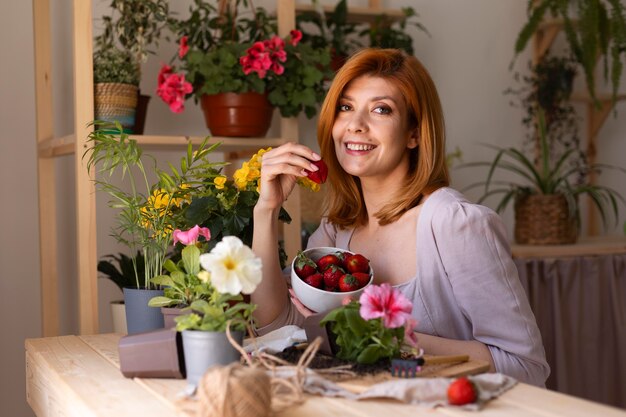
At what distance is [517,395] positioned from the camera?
1.09 metres

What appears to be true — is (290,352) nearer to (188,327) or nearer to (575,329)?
(188,327)

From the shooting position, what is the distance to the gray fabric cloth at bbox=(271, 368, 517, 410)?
105cm

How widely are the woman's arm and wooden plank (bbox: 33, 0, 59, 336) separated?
3.59 ft

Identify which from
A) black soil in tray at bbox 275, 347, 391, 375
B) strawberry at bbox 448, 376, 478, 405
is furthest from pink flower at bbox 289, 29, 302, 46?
strawberry at bbox 448, 376, 478, 405

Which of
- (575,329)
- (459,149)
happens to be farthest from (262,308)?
(459,149)

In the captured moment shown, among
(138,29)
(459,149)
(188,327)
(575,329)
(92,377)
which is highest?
(138,29)

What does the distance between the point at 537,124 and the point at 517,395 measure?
259 cm

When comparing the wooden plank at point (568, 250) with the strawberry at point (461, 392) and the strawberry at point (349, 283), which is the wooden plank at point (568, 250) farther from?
the strawberry at point (461, 392)

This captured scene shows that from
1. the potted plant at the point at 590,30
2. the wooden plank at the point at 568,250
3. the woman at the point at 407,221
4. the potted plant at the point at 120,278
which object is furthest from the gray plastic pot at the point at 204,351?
the potted plant at the point at 590,30

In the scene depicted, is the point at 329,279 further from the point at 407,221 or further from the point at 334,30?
the point at 334,30

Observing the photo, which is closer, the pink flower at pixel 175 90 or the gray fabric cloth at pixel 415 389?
the gray fabric cloth at pixel 415 389

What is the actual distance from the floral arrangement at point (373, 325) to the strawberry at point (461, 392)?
0.14m

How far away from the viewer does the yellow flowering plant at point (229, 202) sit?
5.45 feet

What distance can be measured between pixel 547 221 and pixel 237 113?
4.27ft
